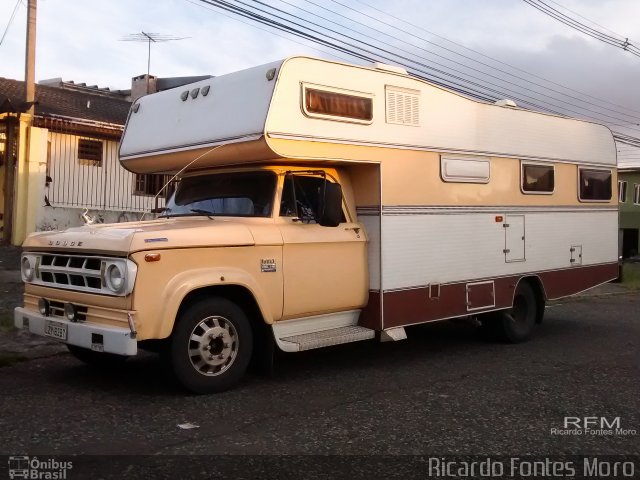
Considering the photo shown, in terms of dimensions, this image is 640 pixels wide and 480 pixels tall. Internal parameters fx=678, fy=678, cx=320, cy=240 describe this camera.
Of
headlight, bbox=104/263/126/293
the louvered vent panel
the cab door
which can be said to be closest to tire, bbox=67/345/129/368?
headlight, bbox=104/263/126/293

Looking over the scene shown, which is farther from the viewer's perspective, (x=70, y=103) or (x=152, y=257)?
(x=70, y=103)

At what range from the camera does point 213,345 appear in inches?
229

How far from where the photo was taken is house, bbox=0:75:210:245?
15477 millimetres

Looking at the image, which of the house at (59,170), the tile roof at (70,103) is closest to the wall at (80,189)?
the house at (59,170)

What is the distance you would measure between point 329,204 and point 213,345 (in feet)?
5.64

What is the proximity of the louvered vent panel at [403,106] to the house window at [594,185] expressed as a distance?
361 centimetres

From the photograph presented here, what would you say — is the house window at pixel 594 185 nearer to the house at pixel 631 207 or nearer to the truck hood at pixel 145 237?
the truck hood at pixel 145 237

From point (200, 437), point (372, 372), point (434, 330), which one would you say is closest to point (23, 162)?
point (434, 330)

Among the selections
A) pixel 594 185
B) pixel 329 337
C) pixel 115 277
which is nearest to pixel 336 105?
pixel 329 337

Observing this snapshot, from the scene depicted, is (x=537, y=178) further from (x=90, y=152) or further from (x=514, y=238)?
(x=90, y=152)

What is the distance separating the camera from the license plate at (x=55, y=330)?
5.72 metres

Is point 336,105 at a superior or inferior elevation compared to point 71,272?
superior

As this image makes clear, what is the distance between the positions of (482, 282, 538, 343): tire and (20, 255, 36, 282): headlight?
18.0ft

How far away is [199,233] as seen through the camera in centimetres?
567
